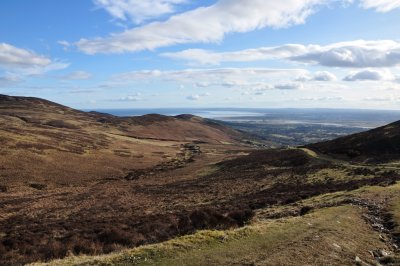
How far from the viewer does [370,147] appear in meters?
71.4

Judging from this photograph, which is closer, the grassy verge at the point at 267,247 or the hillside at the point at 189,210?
the grassy verge at the point at 267,247

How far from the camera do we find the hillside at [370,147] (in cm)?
6600

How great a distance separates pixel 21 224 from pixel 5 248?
1242 cm

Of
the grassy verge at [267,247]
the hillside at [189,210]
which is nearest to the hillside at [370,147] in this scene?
the hillside at [189,210]

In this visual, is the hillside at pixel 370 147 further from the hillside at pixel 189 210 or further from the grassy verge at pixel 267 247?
the grassy verge at pixel 267 247

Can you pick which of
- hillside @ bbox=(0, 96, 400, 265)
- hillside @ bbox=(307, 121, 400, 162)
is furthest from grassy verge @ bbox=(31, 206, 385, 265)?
hillside @ bbox=(307, 121, 400, 162)

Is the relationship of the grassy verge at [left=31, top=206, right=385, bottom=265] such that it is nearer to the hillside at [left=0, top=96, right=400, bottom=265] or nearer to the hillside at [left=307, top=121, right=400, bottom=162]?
the hillside at [left=0, top=96, right=400, bottom=265]

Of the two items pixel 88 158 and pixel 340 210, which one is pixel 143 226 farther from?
pixel 88 158

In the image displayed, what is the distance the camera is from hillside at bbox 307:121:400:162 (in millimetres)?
66000

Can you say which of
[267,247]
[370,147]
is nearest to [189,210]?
[267,247]

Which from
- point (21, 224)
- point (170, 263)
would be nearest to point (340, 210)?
point (170, 263)

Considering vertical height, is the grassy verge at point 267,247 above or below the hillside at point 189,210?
above

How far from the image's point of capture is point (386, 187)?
115ft

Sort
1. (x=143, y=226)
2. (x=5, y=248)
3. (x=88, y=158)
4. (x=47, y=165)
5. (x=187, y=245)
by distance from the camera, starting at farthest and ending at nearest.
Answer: (x=88, y=158) < (x=47, y=165) < (x=143, y=226) < (x=5, y=248) < (x=187, y=245)
